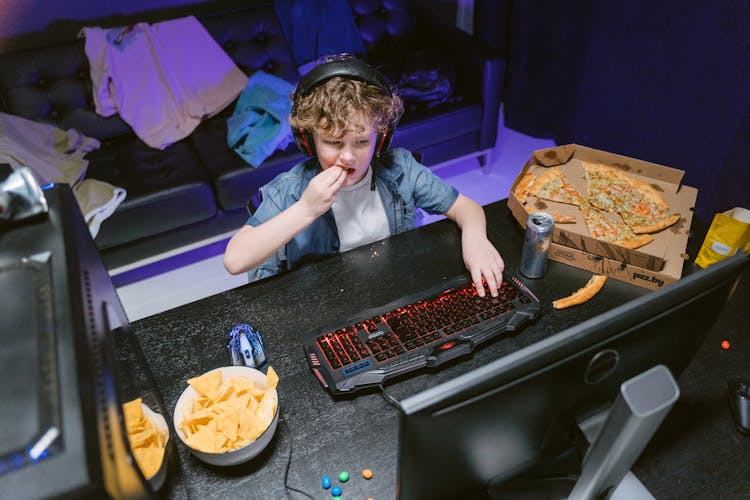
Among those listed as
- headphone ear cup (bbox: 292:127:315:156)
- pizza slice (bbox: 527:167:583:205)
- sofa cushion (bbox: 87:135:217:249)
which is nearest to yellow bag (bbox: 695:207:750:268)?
pizza slice (bbox: 527:167:583:205)

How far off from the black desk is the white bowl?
0.05m

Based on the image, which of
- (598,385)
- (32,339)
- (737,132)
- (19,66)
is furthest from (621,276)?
(19,66)

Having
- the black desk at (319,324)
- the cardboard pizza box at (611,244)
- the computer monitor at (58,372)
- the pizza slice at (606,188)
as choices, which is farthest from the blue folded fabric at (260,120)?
the computer monitor at (58,372)

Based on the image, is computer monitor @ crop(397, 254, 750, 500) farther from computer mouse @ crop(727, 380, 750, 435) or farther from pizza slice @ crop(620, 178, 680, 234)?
pizza slice @ crop(620, 178, 680, 234)

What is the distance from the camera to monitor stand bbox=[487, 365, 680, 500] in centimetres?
61

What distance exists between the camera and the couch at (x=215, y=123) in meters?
2.33

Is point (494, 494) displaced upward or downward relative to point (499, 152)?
upward

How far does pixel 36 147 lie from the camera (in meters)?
2.34

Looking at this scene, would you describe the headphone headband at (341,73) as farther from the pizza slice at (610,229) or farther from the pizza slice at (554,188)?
the pizza slice at (610,229)

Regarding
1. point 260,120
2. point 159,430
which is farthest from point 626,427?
point 260,120

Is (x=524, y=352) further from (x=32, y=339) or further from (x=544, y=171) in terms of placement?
(x=544, y=171)

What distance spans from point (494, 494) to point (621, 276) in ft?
2.08

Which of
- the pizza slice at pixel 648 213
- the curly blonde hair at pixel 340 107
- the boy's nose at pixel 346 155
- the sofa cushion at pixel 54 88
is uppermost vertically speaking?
the curly blonde hair at pixel 340 107

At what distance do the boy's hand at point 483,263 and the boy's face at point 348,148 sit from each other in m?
0.34
